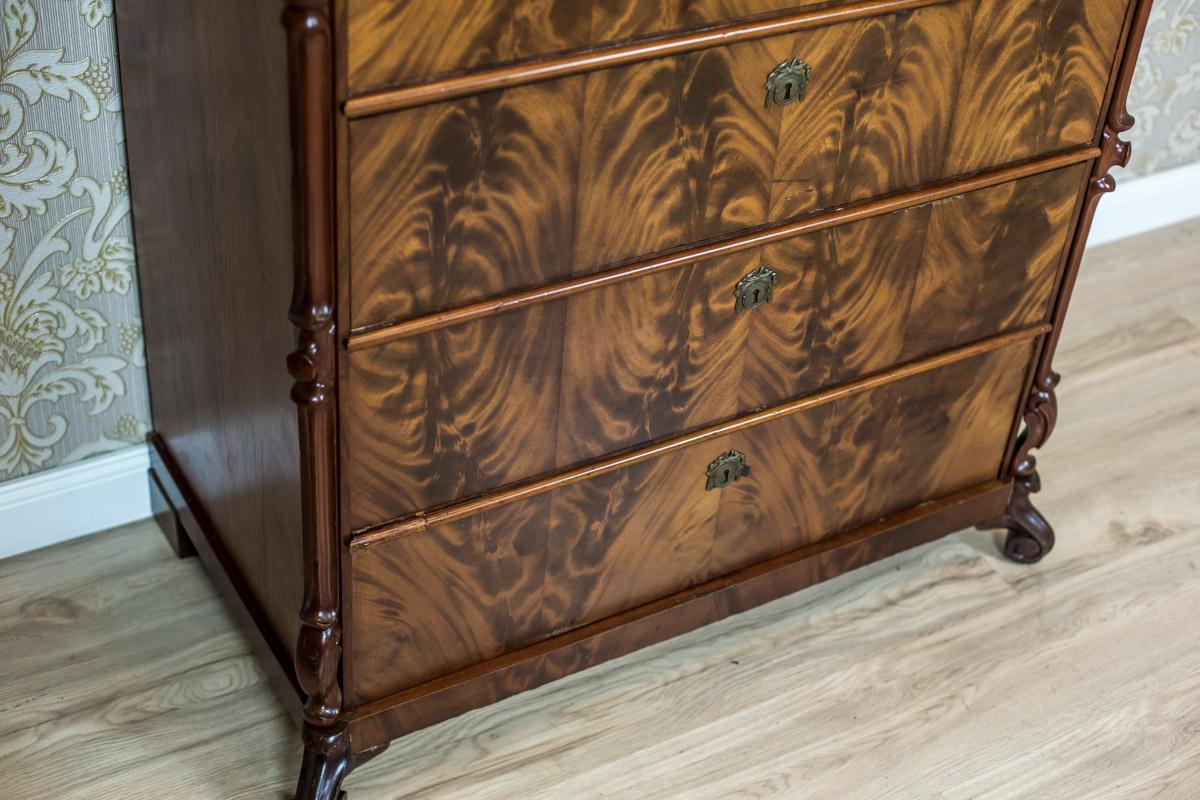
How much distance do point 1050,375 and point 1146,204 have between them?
1.00 meters

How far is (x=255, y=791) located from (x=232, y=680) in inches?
6.9

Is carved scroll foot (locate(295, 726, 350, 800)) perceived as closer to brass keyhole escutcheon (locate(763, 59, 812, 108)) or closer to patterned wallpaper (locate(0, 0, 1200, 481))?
patterned wallpaper (locate(0, 0, 1200, 481))

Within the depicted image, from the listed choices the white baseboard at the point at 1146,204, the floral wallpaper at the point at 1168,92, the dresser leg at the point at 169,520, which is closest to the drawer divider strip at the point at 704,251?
the dresser leg at the point at 169,520

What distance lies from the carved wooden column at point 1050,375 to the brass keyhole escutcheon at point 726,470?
1.50 ft

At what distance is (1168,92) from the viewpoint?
2.61 metres

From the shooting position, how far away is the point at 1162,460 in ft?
7.35

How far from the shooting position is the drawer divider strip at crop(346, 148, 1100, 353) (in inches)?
52.2

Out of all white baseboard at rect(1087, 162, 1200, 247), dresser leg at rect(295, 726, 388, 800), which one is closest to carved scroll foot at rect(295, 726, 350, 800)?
dresser leg at rect(295, 726, 388, 800)

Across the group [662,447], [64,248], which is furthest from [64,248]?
[662,447]

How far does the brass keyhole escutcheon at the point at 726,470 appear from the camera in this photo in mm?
1673

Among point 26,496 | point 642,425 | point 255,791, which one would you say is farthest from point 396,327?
point 26,496

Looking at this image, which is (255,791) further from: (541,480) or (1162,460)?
(1162,460)

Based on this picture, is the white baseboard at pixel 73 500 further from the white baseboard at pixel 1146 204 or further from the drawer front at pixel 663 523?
the white baseboard at pixel 1146 204

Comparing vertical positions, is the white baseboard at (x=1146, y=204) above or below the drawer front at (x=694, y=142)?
below
